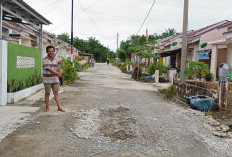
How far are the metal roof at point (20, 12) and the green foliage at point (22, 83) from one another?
7.28 feet

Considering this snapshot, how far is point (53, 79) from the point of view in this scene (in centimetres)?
589

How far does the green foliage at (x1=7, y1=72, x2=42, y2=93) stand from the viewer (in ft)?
23.1

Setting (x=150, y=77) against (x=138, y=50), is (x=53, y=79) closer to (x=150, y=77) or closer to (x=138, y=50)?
(x=150, y=77)

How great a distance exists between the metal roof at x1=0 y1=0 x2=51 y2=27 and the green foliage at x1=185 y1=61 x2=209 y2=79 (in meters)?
7.16

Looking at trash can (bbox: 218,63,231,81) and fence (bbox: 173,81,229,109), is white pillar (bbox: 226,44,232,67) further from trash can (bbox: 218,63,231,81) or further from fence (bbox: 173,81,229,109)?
fence (bbox: 173,81,229,109)

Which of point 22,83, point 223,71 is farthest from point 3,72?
point 223,71

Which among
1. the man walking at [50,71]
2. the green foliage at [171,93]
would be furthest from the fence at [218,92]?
the man walking at [50,71]

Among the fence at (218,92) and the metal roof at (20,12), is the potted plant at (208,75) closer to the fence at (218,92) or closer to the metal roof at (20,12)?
the fence at (218,92)

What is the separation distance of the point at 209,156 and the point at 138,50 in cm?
1483

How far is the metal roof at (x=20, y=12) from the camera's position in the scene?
7203mm

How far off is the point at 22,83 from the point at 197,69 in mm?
8366

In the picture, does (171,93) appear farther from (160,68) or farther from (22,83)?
(160,68)

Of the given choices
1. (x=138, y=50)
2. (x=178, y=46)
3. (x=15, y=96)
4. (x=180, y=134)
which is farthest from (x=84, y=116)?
(x=178, y=46)

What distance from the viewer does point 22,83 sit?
7855 mm
